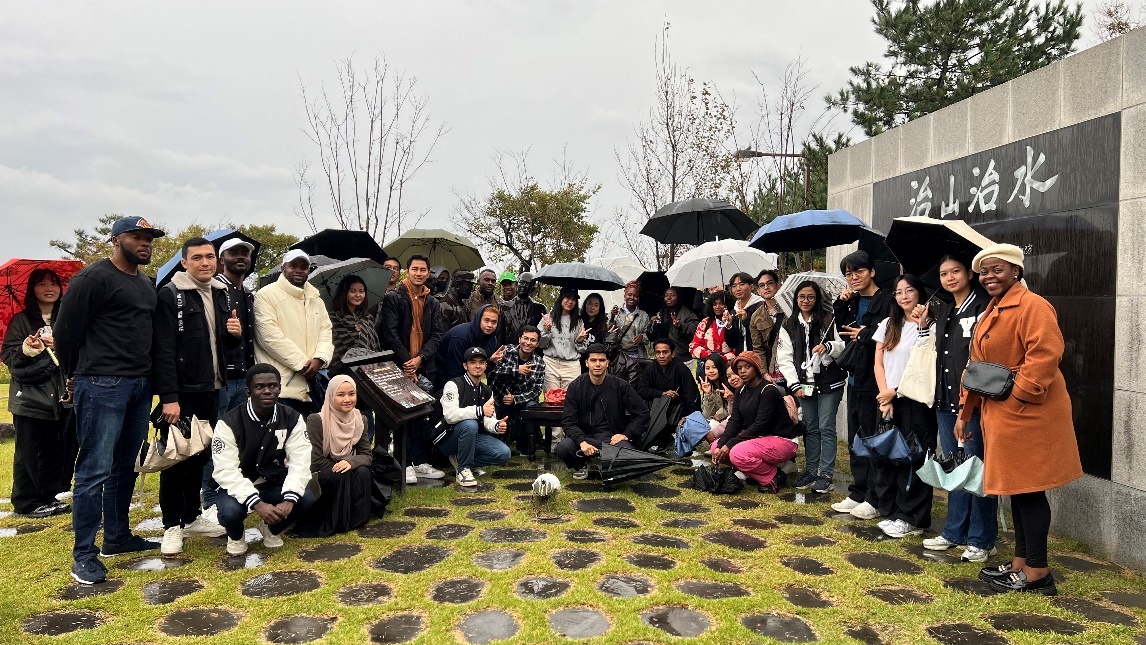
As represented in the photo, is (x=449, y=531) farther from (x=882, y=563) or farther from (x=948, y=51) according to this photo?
(x=948, y=51)

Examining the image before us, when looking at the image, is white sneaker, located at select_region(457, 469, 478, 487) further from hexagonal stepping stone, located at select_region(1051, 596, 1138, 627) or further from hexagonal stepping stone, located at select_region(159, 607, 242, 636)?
hexagonal stepping stone, located at select_region(1051, 596, 1138, 627)

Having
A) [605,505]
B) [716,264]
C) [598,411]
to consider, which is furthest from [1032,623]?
[716,264]

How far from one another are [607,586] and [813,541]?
1.62 m

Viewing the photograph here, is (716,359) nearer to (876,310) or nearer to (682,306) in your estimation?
(682,306)

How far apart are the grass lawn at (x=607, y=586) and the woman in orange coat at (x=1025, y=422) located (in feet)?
0.94

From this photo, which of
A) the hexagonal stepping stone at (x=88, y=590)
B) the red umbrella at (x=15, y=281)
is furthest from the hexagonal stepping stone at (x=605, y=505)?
the red umbrella at (x=15, y=281)

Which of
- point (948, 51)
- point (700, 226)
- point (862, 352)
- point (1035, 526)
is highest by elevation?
point (948, 51)

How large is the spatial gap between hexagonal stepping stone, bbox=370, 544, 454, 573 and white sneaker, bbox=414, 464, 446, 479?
182cm

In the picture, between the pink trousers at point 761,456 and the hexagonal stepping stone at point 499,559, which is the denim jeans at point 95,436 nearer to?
the hexagonal stepping stone at point 499,559

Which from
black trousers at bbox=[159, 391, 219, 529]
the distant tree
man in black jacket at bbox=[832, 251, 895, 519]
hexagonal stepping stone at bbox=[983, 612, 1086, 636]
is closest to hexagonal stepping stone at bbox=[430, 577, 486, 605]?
black trousers at bbox=[159, 391, 219, 529]

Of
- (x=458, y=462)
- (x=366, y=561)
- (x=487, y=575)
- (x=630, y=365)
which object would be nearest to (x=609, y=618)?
(x=487, y=575)

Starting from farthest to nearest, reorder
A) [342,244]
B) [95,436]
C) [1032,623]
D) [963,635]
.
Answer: [342,244]
[95,436]
[1032,623]
[963,635]

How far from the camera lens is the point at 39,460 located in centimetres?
560

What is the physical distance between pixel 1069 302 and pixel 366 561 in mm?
4890
